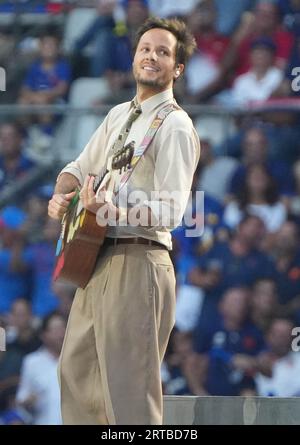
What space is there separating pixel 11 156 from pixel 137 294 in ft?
9.79

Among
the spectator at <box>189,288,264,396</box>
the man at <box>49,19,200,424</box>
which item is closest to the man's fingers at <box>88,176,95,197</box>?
the man at <box>49,19,200,424</box>

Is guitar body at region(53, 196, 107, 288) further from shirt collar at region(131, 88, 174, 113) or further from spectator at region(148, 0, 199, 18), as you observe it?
spectator at region(148, 0, 199, 18)

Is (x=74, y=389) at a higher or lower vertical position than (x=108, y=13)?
lower

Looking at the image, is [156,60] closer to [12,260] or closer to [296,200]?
[296,200]

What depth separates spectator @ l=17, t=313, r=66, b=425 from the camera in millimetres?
5477

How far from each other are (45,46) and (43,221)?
3.22 feet

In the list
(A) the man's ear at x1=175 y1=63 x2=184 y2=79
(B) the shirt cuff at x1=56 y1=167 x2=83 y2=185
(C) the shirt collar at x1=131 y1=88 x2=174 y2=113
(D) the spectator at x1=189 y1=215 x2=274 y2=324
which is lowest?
(D) the spectator at x1=189 y1=215 x2=274 y2=324

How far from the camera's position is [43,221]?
5.84 m

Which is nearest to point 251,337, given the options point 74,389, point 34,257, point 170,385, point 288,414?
point 170,385

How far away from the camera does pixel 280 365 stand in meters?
5.45

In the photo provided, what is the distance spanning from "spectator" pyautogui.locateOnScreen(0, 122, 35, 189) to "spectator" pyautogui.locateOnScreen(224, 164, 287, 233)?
3.52ft

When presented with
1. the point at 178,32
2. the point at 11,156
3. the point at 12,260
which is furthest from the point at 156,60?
the point at 11,156

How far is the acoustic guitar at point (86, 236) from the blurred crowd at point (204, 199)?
7.37 ft
